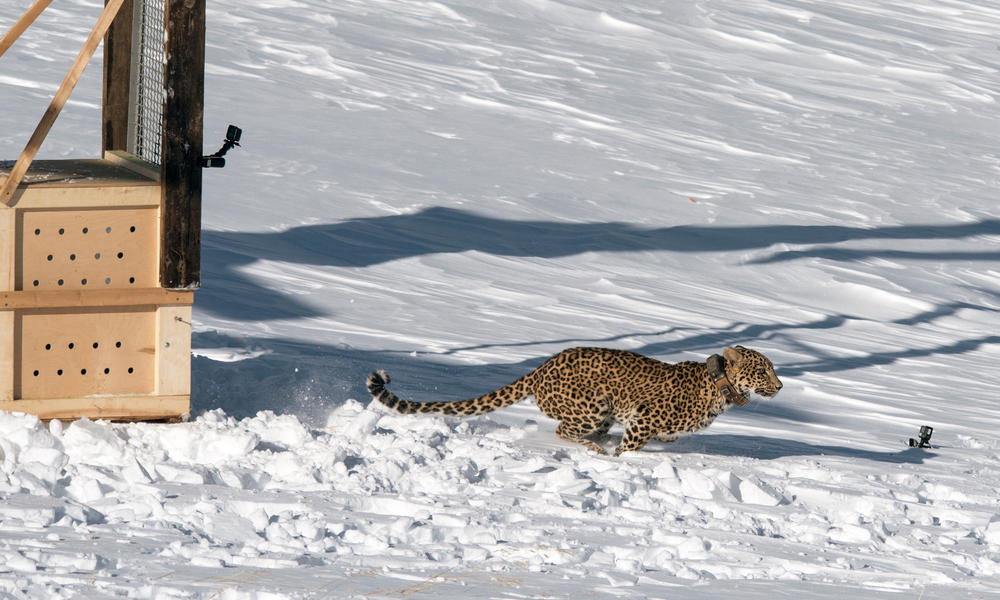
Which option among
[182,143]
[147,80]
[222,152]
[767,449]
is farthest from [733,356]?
[147,80]

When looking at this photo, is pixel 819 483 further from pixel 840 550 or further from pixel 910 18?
pixel 910 18

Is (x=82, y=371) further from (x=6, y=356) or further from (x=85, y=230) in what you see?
(x=85, y=230)

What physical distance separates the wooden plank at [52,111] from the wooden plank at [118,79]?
2.66 feet

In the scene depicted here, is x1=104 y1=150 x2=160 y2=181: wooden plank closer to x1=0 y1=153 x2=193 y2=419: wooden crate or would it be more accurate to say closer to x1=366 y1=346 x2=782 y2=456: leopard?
x1=0 y1=153 x2=193 y2=419: wooden crate

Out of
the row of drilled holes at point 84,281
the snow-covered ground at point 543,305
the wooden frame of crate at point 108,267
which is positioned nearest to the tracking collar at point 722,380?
the snow-covered ground at point 543,305

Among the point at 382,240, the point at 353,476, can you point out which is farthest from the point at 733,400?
the point at 382,240

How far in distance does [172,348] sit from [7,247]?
887mm

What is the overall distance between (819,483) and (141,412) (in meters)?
3.33

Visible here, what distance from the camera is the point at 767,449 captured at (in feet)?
26.0

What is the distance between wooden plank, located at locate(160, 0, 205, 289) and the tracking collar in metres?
2.63

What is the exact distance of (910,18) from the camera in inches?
1206

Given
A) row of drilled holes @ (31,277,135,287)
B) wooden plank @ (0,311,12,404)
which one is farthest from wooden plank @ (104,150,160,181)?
wooden plank @ (0,311,12,404)

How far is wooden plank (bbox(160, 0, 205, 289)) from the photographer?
6539 mm

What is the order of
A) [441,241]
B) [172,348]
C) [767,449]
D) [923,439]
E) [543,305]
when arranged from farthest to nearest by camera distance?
[441,241]
[543,305]
[923,439]
[767,449]
[172,348]
